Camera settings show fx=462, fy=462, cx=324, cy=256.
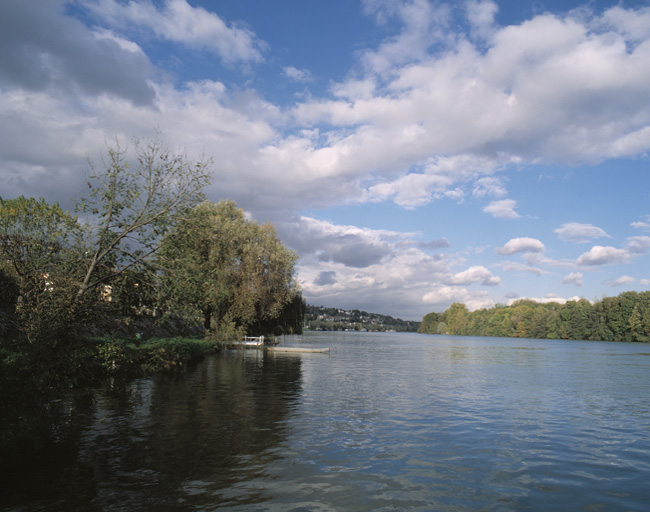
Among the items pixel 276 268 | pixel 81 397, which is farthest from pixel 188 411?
pixel 276 268

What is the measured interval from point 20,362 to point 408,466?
470 inches

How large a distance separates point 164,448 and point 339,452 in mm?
5366

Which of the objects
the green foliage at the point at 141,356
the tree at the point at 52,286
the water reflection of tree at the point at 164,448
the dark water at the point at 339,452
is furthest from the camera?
the green foliage at the point at 141,356

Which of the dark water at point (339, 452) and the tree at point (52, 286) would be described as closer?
the dark water at point (339, 452)

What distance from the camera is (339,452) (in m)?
14.5

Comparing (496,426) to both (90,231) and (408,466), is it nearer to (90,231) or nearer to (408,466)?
(408,466)

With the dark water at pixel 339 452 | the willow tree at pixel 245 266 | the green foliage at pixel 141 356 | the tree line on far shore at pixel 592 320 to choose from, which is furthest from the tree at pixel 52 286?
the tree line on far shore at pixel 592 320

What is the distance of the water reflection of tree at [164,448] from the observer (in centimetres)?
1042

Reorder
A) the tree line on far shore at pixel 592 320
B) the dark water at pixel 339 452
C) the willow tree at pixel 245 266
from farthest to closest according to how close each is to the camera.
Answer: the tree line on far shore at pixel 592 320 < the willow tree at pixel 245 266 < the dark water at pixel 339 452

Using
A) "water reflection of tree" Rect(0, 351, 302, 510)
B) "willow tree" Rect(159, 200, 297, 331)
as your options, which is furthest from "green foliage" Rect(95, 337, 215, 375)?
"willow tree" Rect(159, 200, 297, 331)

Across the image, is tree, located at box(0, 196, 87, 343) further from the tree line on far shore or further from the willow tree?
the tree line on far shore

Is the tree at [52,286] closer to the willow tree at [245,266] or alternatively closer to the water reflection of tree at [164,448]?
the water reflection of tree at [164,448]

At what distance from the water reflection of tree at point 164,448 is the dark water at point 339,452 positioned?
0.05 meters

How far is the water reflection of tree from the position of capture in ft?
34.2
